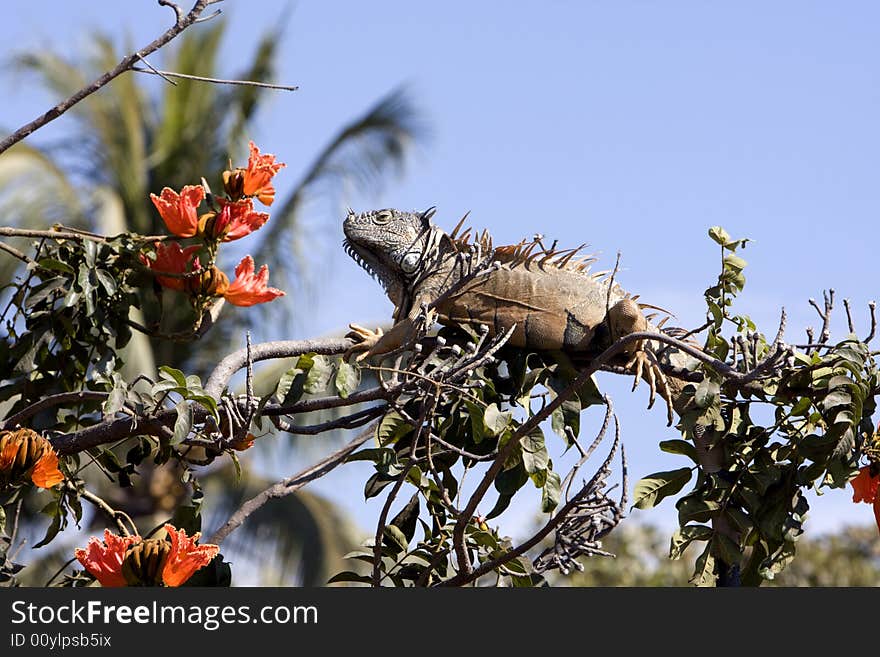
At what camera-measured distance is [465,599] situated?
133 inches

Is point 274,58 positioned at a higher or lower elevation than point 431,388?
higher

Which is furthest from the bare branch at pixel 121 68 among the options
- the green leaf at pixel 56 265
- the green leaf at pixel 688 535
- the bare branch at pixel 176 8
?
the green leaf at pixel 688 535

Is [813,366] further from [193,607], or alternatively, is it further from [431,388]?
[193,607]

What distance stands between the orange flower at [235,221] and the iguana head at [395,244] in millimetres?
603

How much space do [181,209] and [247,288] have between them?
0.36 m

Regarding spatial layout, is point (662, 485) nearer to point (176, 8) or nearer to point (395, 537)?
point (395, 537)

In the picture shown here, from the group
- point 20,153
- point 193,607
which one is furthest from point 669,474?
point 20,153

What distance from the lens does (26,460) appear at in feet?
12.7

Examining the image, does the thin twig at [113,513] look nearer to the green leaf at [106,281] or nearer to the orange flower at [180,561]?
the orange flower at [180,561]

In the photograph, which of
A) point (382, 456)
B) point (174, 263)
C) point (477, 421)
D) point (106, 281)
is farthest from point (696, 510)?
point (106, 281)

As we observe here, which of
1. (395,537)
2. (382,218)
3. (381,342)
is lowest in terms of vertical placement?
(395,537)

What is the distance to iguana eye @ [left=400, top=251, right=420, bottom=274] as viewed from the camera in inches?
192

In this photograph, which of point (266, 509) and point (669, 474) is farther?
point (266, 509)

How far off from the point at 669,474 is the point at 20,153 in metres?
10.8
